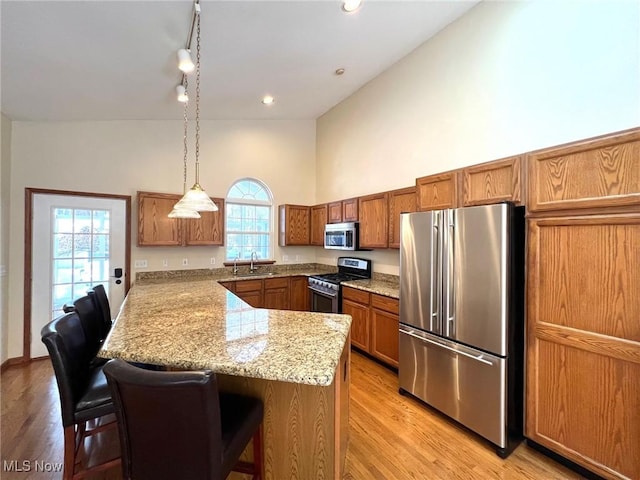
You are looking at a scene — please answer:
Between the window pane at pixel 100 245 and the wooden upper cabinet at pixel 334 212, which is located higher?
the wooden upper cabinet at pixel 334 212

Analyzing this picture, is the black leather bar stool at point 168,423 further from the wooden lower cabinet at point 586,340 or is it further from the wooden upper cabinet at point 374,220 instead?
the wooden upper cabinet at point 374,220

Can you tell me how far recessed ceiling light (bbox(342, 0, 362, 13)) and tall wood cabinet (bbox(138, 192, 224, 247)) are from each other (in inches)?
A: 120

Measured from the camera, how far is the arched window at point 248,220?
4871 mm

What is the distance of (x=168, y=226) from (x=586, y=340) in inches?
173

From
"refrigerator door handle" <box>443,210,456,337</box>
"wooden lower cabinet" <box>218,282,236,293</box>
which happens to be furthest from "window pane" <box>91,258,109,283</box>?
"refrigerator door handle" <box>443,210,456,337</box>

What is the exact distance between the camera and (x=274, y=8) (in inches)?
91.2

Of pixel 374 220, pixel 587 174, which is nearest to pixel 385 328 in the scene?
pixel 374 220

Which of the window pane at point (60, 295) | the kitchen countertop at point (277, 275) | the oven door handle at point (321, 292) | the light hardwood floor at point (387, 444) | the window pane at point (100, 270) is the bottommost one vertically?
the light hardwood floor at point (387, 444)

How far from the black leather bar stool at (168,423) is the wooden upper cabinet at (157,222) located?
3.27 meters

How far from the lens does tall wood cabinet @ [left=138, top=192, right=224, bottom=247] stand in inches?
151

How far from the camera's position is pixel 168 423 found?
1002 millimetres

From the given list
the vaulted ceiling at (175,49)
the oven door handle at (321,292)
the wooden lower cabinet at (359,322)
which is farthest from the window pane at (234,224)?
the wooden lower cabinet at (359,322)

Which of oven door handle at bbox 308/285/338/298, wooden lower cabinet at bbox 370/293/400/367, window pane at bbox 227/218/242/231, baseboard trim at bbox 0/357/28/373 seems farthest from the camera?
window pane at bbox 227/218/242/231

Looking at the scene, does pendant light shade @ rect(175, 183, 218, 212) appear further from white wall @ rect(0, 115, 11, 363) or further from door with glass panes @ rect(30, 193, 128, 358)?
white wall @ rect(0, 115, 11, 363)
